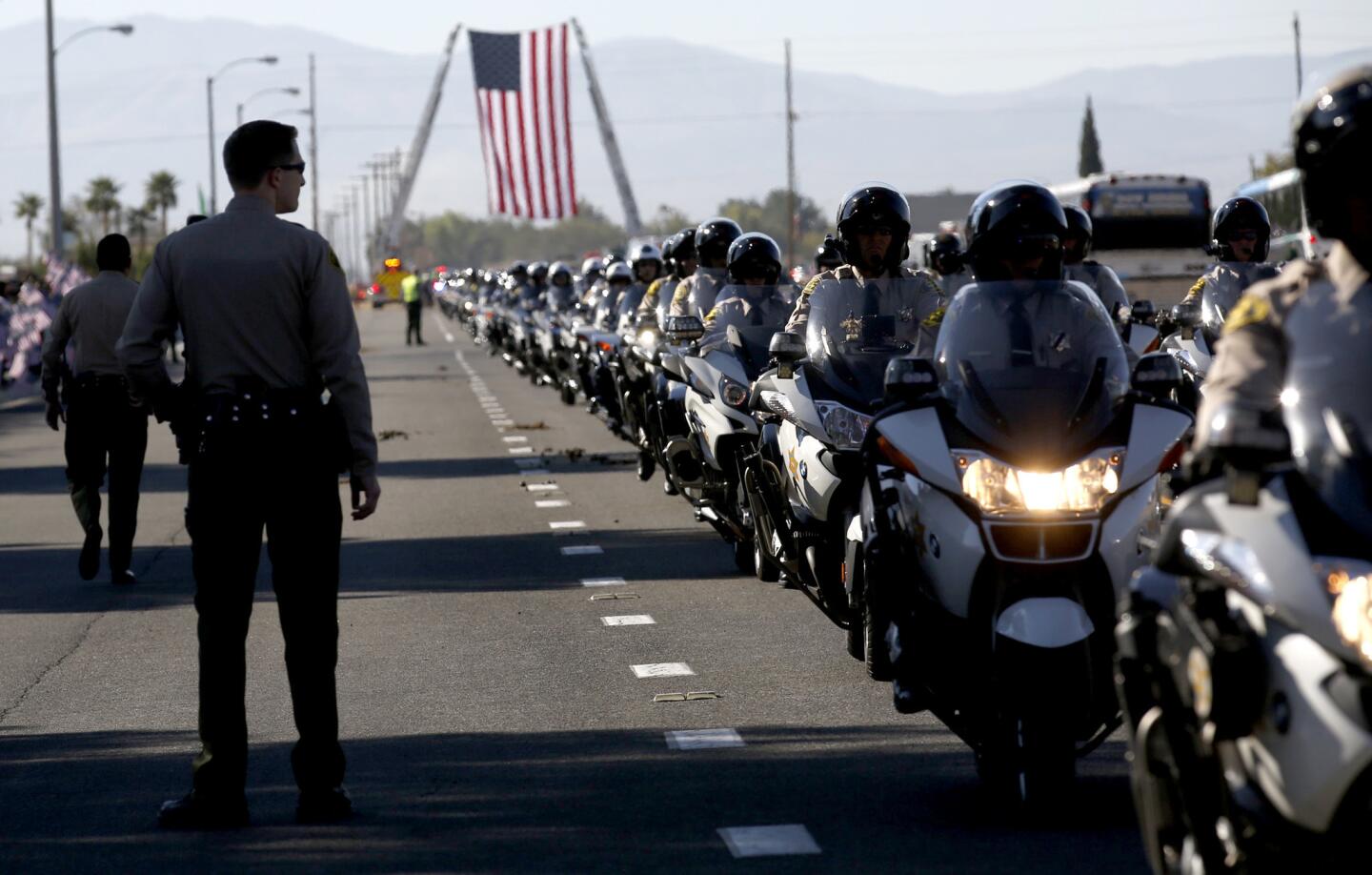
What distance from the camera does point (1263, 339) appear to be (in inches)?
184

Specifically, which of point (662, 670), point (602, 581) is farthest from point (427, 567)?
point (662, 670)

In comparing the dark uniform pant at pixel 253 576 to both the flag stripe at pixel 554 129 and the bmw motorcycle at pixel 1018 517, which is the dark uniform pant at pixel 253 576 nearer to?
the bmw motorcycle at pixel 1018 517

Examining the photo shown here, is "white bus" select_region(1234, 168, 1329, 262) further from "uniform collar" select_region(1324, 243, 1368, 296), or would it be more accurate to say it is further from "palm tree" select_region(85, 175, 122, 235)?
"palm tree" select_region(85, 175, 122, 235)

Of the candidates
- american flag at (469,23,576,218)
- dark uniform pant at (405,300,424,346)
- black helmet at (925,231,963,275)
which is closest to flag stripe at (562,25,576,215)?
american flag at (469,23,576,218)

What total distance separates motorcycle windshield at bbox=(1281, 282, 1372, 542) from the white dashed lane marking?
855 cm

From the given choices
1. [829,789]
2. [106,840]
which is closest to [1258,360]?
[829,789]

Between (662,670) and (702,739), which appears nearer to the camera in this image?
(702,739)

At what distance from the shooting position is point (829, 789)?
7406mm

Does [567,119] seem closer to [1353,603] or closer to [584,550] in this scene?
[584,550]

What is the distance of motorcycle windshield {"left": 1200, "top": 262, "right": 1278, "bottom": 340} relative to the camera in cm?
1328

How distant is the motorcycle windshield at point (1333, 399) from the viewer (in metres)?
4.38

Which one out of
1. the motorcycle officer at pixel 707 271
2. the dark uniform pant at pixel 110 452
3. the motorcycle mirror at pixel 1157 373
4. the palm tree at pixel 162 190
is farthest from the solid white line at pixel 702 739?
the palm tree at pixel 162 190

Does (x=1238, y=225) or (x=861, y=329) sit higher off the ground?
(x=1238, y=225)

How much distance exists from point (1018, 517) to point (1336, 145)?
249 cm
